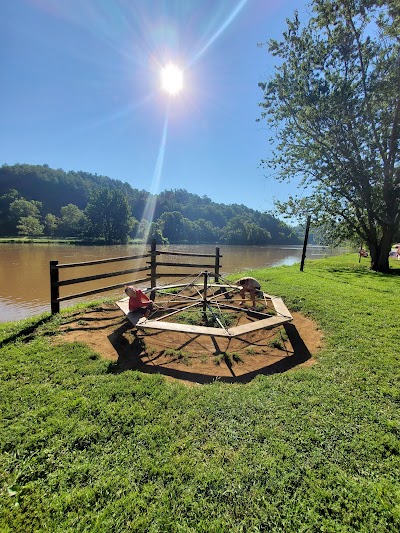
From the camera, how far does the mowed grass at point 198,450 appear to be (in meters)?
1.75

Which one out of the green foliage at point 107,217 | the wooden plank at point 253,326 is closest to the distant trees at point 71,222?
the green foliage at point 107,217

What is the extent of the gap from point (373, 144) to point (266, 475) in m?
16.3

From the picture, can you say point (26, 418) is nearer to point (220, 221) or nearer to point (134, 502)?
point (134, 502)

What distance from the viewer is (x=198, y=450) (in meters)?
2.25

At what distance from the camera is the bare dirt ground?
151 inches

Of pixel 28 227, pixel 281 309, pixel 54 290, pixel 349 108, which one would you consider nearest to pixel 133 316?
pixel 54 290

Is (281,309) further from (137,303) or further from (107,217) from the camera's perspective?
(107,217)

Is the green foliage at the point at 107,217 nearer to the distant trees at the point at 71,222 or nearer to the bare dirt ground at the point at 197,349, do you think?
the distant trees at the point at 71,222

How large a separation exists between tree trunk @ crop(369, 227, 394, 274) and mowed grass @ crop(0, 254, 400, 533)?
1296 centimetres

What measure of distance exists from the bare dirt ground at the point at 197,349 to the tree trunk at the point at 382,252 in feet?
38.1

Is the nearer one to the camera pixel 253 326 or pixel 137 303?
pixel 253 326

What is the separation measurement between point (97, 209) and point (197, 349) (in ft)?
207

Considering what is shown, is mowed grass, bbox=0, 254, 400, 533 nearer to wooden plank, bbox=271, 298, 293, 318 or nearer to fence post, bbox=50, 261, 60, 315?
wooden plank, bbox=271, 298, 293, 318

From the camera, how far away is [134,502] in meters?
1.81
